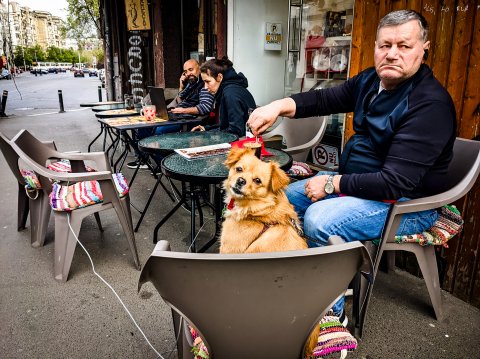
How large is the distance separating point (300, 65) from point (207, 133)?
2356 millimetres

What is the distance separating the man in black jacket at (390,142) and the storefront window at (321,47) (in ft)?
6.97

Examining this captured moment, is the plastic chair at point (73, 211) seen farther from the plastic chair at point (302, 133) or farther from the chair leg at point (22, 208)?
the plastic chair at point (302, 133)

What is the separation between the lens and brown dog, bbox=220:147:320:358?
1826mm

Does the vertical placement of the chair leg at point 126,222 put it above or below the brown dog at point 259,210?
below

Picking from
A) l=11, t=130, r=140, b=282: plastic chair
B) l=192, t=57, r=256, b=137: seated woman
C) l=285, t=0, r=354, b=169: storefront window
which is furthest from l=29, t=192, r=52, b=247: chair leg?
l=285, t=0, r=354, b=169: storefront window

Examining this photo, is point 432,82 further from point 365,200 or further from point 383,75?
point 365,200

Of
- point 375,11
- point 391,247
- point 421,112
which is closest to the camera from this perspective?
point 421,112

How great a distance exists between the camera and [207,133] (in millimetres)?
3625

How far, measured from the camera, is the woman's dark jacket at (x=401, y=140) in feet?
5.90

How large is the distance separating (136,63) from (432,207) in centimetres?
956

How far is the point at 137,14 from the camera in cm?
872

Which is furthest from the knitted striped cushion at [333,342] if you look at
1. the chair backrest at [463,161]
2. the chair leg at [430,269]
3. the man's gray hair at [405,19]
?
the man's gray hair at [405,19]

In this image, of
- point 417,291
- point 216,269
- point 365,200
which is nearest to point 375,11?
point 365,200

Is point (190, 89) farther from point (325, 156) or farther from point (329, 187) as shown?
point (329, 187)
